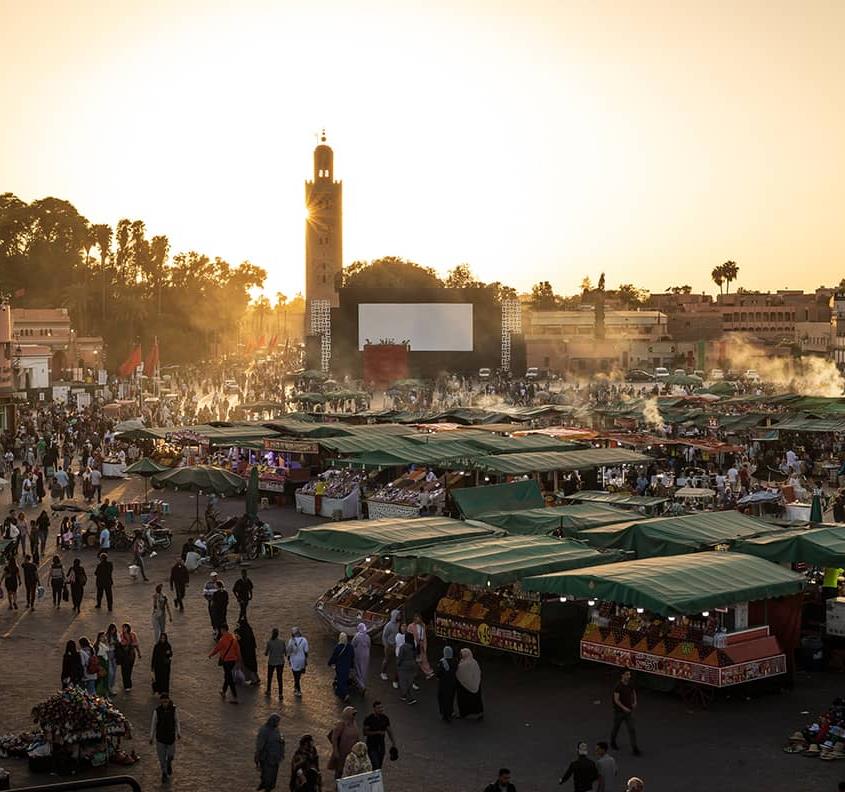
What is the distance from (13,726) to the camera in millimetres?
14500

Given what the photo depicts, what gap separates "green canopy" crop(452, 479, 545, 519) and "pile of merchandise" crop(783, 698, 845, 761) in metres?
11.1

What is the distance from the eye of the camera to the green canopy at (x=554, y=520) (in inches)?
822

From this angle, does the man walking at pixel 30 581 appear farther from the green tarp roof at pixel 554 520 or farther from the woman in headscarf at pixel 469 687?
the woman in headscarf at pixel 469 687

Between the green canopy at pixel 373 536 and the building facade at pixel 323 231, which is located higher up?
the building facade at pixel 323 231

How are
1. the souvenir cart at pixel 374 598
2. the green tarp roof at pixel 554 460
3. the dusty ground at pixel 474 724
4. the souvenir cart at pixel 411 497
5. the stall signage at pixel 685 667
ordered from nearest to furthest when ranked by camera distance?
1. the dusty ground at pixel 474 724
2. the stall signage at pixel 685 667
3. the souvenir cart at pixel 374 598
4. the souvenir cart at pixel 411 497
5. the green tarp roof at pixel 554 460

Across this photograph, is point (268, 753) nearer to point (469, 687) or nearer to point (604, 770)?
point (604, 770)

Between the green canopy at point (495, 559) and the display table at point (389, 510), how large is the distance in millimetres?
10087

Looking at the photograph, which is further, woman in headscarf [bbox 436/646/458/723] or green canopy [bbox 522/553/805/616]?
green canopy [bbox 522/553/805/616]

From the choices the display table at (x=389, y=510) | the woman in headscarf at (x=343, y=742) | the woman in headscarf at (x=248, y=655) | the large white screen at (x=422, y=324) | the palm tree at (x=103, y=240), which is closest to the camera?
the woman in headscarf at (x=343, y=742)

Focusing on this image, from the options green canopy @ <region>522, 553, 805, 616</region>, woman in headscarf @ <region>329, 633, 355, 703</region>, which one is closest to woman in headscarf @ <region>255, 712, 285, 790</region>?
woman in headscarf @ <region>329, 633, 355, 703</region>

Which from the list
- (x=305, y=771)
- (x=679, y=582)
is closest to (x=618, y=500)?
(x=679, y=582)

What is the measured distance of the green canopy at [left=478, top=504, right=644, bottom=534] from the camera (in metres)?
20.9

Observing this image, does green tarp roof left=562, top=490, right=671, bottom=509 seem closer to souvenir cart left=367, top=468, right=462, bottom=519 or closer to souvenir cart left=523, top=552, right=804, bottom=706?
souvenir cart left=367, top=468, right=462, bottom=519

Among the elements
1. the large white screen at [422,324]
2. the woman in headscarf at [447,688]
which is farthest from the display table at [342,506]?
the large white screen at [422,324]
